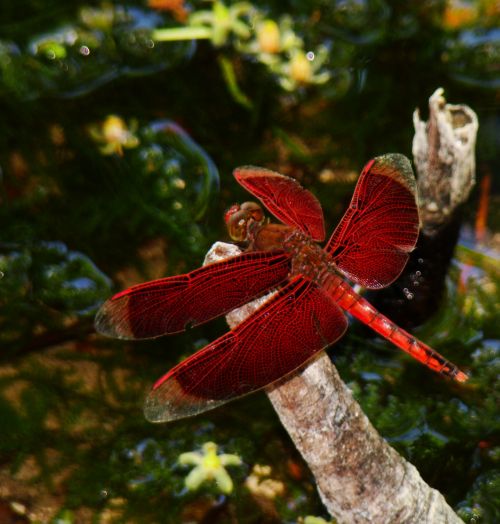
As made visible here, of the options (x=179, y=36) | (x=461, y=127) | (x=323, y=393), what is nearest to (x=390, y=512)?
(x=323, y=393)

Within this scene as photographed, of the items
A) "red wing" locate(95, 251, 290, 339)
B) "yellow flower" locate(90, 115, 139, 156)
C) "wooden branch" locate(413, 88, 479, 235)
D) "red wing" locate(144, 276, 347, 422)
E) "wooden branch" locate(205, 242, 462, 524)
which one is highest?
"yellow flower" locate(90, 115, 139, 156)

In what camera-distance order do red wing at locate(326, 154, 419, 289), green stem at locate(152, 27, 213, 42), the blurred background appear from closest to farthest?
red wing at locate(326, 154, 419, 289) → the blurred background → green stem at locate(152, 27, 213, 42)

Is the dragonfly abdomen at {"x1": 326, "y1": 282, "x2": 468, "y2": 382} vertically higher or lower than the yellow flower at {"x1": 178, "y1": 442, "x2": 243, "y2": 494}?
higher

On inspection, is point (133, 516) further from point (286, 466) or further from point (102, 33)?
A: point (102, 33)

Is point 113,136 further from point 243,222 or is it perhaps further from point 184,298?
point 184,298

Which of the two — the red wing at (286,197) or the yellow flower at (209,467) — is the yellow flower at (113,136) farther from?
the yellow flower at (209,467)

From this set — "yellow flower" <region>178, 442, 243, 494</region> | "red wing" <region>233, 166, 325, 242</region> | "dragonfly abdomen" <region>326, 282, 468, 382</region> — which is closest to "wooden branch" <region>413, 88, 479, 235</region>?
"red wing" <region>233, 166, 325, 242</region>

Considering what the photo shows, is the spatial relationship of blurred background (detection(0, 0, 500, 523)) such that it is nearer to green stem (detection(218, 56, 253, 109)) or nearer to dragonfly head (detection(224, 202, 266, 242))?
green stem (detection(218, 56, 253, 109))

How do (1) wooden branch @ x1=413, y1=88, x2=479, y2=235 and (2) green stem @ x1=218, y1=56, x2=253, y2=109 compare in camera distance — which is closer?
(1) wooden branch @ x1=413, y1=88, x2=479, y2=235
